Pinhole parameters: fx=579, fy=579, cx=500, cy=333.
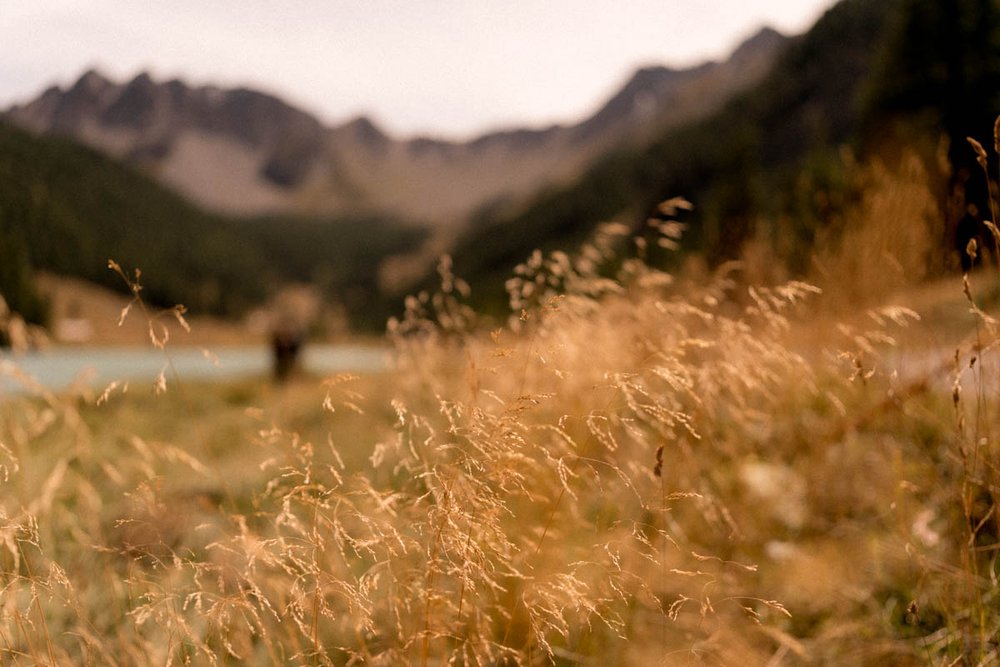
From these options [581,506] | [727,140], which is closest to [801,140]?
[727,140]

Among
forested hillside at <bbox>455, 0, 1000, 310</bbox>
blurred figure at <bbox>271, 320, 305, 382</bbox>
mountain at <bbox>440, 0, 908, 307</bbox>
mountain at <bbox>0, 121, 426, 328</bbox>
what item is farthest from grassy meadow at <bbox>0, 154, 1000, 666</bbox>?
mountain at <bbox>0, 121, 426, 328</bbox>

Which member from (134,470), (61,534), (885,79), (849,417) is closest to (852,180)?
(849,417)

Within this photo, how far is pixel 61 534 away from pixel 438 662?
264 cm

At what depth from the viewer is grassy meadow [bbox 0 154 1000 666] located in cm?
148

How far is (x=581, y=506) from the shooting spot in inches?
120

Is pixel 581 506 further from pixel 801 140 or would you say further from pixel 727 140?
pixel 801 140

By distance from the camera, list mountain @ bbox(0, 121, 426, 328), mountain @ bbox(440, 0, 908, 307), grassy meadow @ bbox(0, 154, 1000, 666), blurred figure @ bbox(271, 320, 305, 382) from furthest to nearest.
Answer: mountain @ bbox(0, 121, 426, 328)
mountain @ bbox(440, 0, 908, 307)
blurred figure @ bbox(271, 320, 305, 382)
grassy meadow @ bbox(0, 154, 1000, 666)

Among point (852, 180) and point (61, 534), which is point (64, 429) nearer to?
point (61, 534)

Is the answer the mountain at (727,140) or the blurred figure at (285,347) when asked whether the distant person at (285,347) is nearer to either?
the blurred figure at (285,347)

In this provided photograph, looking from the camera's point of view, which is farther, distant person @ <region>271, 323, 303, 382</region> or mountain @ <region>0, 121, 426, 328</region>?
mountain @ <region>0, 121, 426, 328</region>

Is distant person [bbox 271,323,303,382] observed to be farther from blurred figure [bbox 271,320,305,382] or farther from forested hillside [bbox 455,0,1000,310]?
forested hillside [bbox 455,0,1000,310]

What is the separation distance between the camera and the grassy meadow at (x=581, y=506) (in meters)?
1.48

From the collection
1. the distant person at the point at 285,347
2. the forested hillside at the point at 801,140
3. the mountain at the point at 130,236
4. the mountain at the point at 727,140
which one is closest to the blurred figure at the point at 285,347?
the distant person at the point at 285,347

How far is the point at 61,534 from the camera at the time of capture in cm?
329
